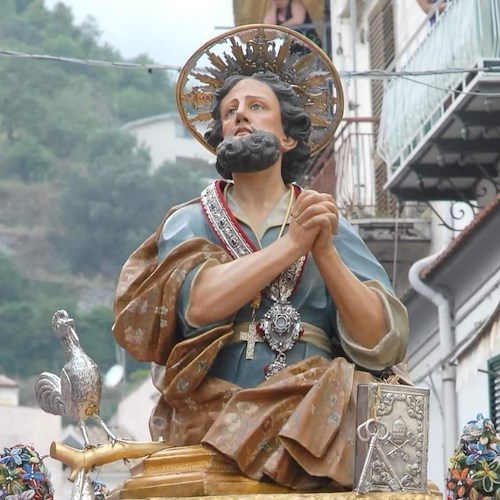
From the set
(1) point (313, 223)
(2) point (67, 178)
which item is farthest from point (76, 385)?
(2) point (67, 178)

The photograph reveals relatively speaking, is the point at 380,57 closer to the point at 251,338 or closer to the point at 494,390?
the point at 494,390

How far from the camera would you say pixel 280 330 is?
28.0 ft

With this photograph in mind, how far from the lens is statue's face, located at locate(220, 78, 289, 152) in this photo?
349 inches

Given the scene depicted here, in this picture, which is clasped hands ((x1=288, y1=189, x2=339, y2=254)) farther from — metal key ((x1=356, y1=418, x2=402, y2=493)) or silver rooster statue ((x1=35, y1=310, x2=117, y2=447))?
silver rooster statue ((x1=35, y1=310, x2=117, y2=447))

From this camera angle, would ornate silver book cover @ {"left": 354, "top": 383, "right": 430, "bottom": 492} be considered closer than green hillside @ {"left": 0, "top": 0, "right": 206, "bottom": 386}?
Yes

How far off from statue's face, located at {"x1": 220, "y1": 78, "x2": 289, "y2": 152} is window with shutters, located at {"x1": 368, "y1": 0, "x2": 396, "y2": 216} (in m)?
16.7

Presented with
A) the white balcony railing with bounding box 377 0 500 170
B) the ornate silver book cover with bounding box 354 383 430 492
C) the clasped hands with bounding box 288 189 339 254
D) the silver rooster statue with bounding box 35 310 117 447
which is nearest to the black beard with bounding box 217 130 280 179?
the clasped hands with bounding box 288 189 339 254

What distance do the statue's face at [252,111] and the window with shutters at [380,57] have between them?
54.8 feet

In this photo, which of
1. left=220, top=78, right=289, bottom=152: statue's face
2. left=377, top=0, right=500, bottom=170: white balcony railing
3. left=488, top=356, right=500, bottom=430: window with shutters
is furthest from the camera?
left=377, top=0, right=500, bottom=170: white balcony railing

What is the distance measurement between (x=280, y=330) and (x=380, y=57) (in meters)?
19.5

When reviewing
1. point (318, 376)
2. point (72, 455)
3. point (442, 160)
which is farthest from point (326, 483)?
point (442, 160)

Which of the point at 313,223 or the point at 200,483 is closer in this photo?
the point at 200,483

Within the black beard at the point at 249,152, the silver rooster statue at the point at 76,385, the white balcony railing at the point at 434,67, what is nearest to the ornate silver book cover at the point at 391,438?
the silver rooster statue at the point at 76,385

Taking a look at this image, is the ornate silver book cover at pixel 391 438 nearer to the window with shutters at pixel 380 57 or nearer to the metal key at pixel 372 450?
the metal key at pixel 372 450
